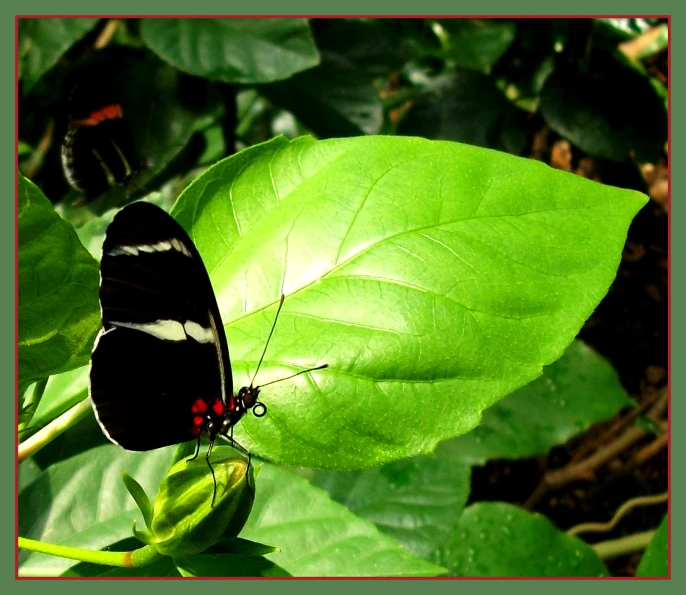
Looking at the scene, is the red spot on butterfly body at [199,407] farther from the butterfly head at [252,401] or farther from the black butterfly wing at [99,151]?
the black butterfly wing at [99,151]

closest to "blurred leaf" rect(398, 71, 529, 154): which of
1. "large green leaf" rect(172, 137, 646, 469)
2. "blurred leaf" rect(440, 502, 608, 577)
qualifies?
"blurred leaf" rect(440, 502, 608, 577)

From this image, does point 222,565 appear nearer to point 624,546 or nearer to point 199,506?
point 199,506

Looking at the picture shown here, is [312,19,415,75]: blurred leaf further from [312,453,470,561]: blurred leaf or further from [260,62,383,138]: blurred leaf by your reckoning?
[312,453,470,561]: blurred leaf

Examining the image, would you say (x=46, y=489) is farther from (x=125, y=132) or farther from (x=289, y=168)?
(x=125, y=132)

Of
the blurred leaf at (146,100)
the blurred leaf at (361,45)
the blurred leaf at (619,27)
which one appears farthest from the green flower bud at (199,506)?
the blurred leaf at (619,27)

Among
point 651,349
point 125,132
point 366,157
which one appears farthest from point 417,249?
point 651,349

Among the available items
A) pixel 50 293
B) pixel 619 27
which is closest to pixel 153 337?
pixel 50 293
